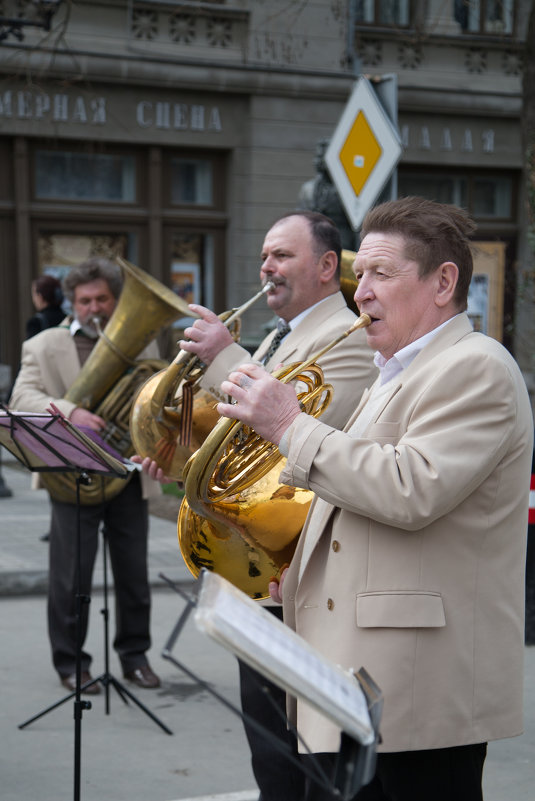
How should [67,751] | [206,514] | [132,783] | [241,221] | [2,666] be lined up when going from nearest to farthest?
1. [206,514]
2. [132,783]
3. [67,751]
4. [2,666]
5. [241,221]

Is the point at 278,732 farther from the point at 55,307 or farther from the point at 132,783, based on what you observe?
the point at 55,307

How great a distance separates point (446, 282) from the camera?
2.35m

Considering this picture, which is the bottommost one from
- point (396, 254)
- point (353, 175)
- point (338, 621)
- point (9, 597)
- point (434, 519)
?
point (9, 597)

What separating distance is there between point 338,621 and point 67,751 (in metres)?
2.52

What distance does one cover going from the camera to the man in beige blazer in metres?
2.18

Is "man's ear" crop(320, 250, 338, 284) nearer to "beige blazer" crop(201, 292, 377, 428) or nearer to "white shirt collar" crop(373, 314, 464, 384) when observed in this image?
"beige blazer" crop(201, 292, 377, 428)

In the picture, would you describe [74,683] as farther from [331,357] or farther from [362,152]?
[362,152]

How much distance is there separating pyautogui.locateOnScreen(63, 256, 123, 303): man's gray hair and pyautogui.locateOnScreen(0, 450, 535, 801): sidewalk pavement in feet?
6.49

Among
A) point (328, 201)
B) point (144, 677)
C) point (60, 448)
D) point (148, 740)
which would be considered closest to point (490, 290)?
point (328, 201)

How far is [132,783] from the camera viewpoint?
13.4ft

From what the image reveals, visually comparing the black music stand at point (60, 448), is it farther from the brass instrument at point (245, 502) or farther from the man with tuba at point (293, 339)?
the brass instrument at point (245, 502)

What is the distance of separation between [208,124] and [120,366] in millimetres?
9909

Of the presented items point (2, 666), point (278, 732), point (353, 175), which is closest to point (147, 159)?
point (353, 175)

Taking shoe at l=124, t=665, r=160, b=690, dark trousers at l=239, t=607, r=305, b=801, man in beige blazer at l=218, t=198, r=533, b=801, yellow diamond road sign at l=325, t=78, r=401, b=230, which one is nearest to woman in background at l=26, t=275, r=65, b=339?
yellow diamond road sign at l=325, t=78, r=401, b=230
